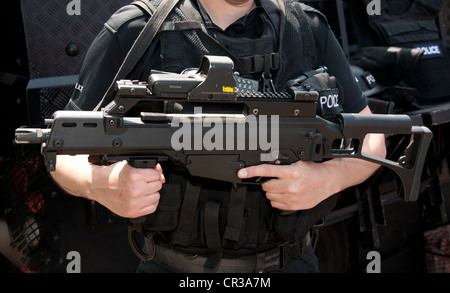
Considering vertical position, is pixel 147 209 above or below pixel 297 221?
above

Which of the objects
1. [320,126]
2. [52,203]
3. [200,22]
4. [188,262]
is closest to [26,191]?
[52,203]

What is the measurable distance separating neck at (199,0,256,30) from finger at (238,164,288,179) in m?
0.55

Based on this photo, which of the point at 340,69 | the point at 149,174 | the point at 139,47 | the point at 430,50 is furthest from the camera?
the point at 430,50

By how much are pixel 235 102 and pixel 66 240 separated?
3.84 ft

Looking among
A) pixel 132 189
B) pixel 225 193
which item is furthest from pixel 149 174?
pixel 225 193

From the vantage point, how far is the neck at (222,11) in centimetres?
187

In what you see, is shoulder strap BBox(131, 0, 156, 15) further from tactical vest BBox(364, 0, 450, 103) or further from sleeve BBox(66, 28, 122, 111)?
tactical vest BBox(364, 0, 450, 103)

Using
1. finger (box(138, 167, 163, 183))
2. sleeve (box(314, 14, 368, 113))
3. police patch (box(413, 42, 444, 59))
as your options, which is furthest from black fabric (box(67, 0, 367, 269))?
police patch (box(413, 42, 444, 59))

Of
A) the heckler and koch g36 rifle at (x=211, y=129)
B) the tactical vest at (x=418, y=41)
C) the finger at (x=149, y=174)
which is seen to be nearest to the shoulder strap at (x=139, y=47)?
the heckler and koch g36 rifle at (x=211, y=129)

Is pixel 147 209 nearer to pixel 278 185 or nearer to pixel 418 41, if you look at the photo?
pixel 278 185

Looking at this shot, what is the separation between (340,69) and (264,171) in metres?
0.59

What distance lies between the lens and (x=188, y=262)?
1.92 meters

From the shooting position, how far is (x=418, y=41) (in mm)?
3508

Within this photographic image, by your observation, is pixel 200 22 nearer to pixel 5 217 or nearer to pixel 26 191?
pixel 26 191
